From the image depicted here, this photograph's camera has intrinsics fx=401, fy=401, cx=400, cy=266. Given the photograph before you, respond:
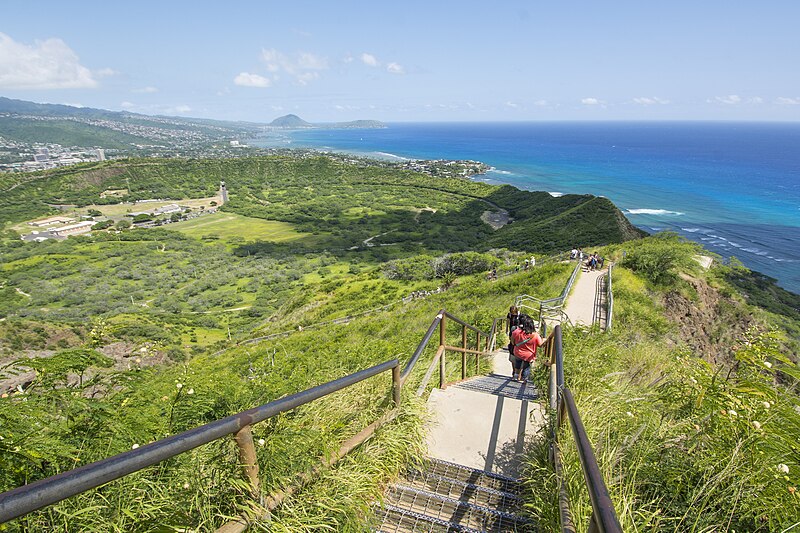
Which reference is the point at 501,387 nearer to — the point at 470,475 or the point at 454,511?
the point at 470,475

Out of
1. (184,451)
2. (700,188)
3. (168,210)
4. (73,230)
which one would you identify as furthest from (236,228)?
(700,188)

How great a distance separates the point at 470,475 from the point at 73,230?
103m

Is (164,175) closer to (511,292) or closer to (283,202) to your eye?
(283,202)

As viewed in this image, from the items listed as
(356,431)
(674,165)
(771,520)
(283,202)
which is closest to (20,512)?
(356,431)

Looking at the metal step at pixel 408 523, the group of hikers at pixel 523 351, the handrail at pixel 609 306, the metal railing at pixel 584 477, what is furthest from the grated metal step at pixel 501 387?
the handrail at pixel 609 306

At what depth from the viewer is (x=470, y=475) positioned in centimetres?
332

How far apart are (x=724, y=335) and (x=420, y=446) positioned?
18.8 meters

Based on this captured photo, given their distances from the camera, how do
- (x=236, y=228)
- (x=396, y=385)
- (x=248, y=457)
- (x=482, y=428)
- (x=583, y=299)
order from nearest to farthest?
(x=248, y=457) → (x=396, y=385) → (x=482, y=428) → (x=583, y=299) → (x=236, y=228)

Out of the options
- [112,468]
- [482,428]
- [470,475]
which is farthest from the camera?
[482,428]

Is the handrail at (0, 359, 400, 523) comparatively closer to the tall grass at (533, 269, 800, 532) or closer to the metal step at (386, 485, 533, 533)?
the metal step at (386, 485, 533, 533)

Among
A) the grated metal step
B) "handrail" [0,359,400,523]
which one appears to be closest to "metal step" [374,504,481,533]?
"handrail" [0,359,400,523]

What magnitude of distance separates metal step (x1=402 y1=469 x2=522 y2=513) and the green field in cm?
7591

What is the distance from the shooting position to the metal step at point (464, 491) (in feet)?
9.70

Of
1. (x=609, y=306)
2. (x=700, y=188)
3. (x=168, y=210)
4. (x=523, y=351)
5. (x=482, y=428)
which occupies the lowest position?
(x=168, y=210)
